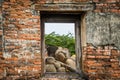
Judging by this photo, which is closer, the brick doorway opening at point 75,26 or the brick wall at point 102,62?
the brick wall at point 102,62

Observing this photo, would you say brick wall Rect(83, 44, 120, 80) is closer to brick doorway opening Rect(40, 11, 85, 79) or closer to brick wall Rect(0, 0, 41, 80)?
brick doorway opening Rect(40, 11, 85, 79)

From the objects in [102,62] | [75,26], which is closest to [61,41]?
[75,26]

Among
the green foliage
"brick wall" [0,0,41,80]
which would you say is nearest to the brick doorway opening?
"brick wall" [0,0,41,80]

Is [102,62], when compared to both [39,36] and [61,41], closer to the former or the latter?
[39,36]

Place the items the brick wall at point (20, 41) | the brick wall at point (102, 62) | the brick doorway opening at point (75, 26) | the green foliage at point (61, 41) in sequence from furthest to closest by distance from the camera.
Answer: the green foliage at point (61, 41) → the brick doorway opening at point (75, 26) → the brick wall at point (102, 62) → the brick wall at point (20, 41)

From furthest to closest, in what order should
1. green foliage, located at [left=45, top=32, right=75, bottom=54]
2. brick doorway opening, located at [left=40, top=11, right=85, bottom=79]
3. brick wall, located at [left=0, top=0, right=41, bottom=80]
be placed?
green foliage, located at [left=45, top=32, right=75, bottom=54]
brick doorway opening, located at [left=40, top=11, right=85, bottom=79]
brick wall, located at [left=0, top=0, right=41, bottom=80]

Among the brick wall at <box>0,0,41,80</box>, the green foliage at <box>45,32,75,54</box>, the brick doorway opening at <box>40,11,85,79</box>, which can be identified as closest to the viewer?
the brick wall at <box>0,0,41,80</box>

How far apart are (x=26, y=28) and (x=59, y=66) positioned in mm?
3812

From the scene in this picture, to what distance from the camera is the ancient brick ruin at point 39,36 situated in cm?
548

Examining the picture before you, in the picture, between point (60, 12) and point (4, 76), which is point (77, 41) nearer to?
point (60, 12)

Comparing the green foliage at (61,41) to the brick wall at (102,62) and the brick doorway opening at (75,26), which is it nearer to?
the brick doorway opening at (75,26)

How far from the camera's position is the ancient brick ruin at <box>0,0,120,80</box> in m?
5.48

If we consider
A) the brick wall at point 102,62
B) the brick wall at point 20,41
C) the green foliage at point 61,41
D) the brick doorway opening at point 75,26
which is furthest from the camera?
the green foliage at point 61,41

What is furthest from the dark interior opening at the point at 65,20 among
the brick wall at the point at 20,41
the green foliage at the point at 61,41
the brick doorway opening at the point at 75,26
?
the green foliage at the point at 61,41
